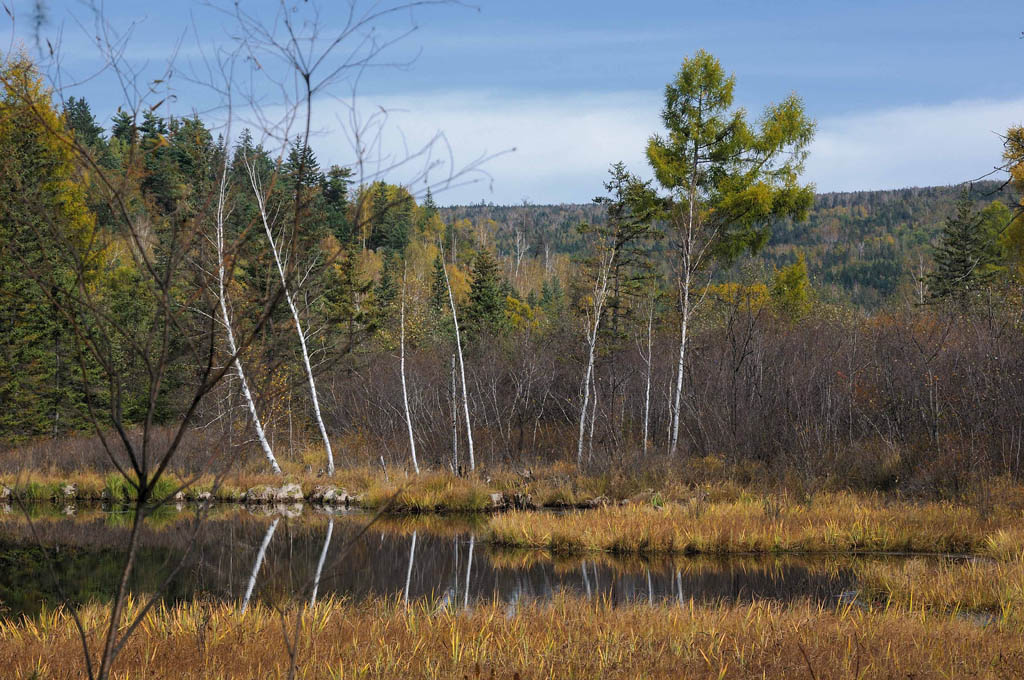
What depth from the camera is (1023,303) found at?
1808 cm

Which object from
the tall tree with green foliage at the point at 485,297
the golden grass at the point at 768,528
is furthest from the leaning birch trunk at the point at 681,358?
the tall tree with green foliage at the point at 485,297

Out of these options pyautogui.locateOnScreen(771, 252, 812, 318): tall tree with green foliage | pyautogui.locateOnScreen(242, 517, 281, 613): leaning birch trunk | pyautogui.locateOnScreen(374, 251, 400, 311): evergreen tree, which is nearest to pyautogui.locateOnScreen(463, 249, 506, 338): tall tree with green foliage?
pyautogui.locateOnScreen(374, 251, 400, 311): evergreen tree

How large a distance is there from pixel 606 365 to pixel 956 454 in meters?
13.0

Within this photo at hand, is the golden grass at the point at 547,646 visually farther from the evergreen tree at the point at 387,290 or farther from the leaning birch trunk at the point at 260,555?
the evergreen tree at the point at 387,290

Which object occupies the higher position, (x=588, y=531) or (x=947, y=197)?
(x=947, y=197)

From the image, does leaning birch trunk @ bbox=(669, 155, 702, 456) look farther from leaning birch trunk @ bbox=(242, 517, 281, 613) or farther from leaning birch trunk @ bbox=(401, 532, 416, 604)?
leaning birch trunk @ bbox=(242, 517, 281, 613)

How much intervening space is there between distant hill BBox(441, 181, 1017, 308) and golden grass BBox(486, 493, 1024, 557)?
93008 mm

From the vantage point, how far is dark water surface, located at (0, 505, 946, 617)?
31.3 ft

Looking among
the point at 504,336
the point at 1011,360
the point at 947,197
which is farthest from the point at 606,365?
the point at 947,197

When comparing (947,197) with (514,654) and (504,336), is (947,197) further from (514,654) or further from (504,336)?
(514,654)

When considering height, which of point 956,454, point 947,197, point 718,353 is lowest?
point 956,454

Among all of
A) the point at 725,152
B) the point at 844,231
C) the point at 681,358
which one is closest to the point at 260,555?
the point at 681,358

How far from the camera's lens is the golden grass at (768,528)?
38.2ft

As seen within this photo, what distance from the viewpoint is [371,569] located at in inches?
460
